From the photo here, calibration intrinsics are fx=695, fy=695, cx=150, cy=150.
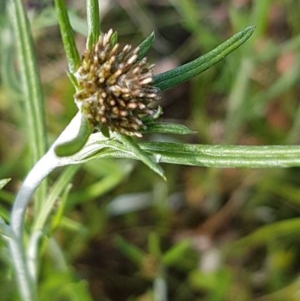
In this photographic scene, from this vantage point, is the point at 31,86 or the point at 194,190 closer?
the point at 31,86

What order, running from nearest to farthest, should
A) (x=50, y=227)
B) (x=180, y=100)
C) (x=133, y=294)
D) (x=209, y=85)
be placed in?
1. (x=50, y=227)
2. (x=133, y=294)
3. (x=209, y=85)
4. (x=180, y=100)

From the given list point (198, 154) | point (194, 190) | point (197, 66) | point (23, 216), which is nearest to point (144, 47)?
point (197, 66)

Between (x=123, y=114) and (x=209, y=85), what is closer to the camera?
(x=123, y=114)

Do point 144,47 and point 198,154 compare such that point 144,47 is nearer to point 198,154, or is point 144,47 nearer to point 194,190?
point 198,154

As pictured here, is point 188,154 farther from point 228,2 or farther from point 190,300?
point 228,2

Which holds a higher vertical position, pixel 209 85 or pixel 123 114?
pixel 123 114

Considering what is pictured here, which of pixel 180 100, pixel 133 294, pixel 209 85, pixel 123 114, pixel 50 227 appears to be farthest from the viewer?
pixel 180 100

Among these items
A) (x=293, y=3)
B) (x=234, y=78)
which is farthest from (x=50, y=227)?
(x=293, y=3)
